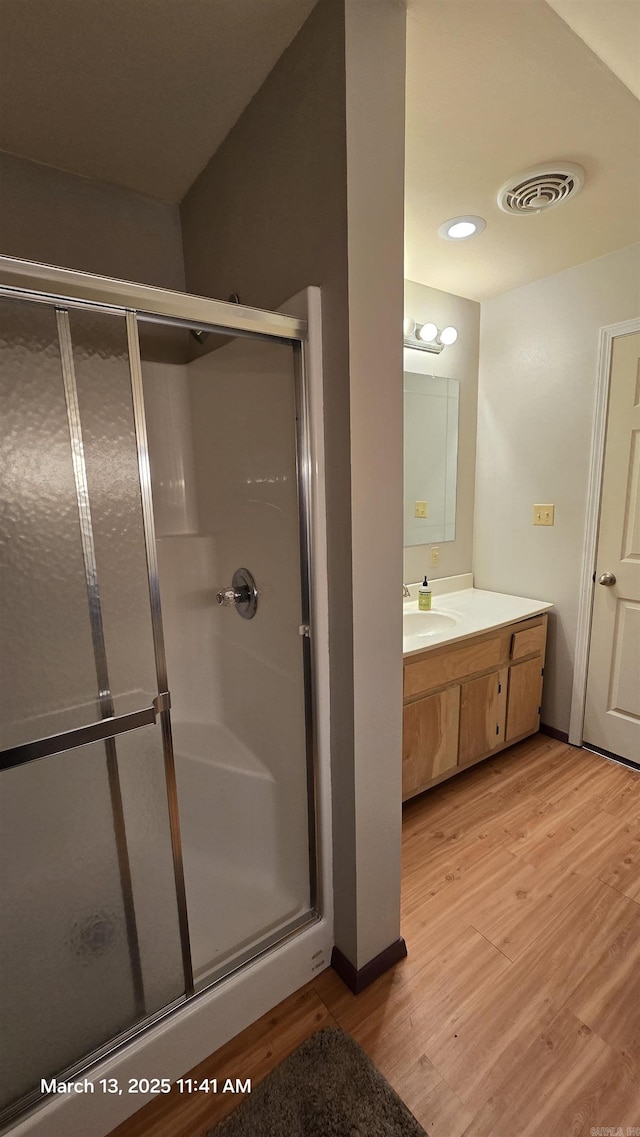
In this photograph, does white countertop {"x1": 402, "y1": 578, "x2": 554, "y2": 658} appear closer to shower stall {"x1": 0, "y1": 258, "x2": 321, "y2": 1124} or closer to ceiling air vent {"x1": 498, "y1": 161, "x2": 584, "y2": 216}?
shower stall {"x1": 0, "y1": 258, "x2": 321, "y2": 1124}

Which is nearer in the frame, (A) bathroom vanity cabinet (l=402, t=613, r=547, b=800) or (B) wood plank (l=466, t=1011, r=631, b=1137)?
(B) wood plank (l=466, t=1011, r=631, b=1137)

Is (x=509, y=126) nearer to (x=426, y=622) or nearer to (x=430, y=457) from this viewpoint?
(x=430, y=457)

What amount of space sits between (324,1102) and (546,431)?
2601 millimetres

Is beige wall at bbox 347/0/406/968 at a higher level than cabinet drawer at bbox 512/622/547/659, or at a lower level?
higher

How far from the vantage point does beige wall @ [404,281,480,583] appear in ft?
7.59

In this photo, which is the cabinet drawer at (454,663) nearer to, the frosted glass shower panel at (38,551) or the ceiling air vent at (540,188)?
the frosted glass shower panel at (38,551)

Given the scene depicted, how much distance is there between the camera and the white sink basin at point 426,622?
7.21 ft

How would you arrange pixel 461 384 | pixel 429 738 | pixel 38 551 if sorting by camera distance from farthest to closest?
pixel 461 384 < pixel 429 738 < pixel 38 551

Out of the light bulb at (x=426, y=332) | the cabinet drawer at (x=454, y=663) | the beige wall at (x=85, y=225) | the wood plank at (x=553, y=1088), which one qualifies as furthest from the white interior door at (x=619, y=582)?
the beige wall at (x=85, y=225)

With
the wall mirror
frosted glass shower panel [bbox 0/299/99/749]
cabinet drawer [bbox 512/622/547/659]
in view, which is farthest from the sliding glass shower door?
cabinet drawer [bbox 512/622/547/659]

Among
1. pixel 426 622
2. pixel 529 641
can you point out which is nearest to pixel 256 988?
pixel 426 622

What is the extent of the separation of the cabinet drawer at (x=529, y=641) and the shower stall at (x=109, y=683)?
4.26ft

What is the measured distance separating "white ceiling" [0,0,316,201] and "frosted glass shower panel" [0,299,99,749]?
758mm

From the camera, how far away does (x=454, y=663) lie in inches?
76.9
